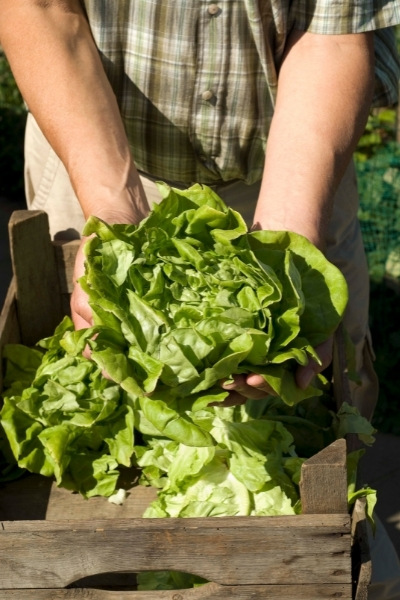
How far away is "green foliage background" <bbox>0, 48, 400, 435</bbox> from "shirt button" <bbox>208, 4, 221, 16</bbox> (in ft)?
7.80

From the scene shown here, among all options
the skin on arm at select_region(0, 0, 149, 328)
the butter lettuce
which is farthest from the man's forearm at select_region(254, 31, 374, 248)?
the skin on arm at select_region(0, 0, 149, 328)

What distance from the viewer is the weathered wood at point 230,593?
165 centimetres

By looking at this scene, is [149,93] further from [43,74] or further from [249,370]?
[249,370]

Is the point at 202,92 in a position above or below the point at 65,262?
above

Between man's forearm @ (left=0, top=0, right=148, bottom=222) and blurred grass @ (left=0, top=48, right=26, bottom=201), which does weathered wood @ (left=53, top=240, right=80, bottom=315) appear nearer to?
man's forearm @ (left=0, top=0, right=148, bottom=222)

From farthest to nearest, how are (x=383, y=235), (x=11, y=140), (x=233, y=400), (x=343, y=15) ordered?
1. (x=11, y=140)
2. (x=383, y=235)
3. (x=343, y=15)
4. (x=233, y=400)

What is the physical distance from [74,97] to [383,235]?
278 cm

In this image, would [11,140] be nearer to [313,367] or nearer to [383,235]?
[383,235]

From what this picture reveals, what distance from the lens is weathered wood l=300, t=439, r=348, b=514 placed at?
5.15 ft

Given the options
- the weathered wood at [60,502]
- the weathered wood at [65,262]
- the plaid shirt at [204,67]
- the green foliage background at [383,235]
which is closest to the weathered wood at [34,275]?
the weathered wood at [65,262]

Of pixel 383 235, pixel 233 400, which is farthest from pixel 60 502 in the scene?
pixel 383 235

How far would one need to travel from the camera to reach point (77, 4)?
90.7 inches

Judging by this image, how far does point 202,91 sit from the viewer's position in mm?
2344

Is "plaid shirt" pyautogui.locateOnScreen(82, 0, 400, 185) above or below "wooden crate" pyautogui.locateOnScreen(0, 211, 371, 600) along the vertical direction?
above
